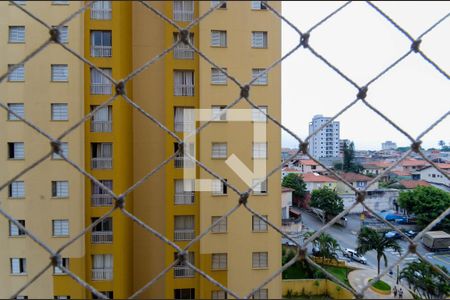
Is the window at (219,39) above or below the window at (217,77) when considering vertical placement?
above

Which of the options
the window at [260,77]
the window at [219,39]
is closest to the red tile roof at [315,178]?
the window at [260,77]

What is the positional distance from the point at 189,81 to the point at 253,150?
0.19 metres

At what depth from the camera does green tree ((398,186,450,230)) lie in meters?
0.78

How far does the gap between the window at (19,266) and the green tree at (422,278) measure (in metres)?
0.81

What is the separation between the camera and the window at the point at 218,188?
681mm

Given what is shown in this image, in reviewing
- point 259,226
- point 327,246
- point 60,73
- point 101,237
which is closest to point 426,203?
point 327,246

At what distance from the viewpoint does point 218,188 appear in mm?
682

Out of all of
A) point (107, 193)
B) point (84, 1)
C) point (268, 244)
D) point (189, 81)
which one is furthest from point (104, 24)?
point (268, 244)

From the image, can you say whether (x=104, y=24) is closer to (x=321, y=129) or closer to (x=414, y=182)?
(x=321, y=129)

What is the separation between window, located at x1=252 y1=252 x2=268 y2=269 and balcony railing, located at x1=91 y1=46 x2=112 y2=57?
19.1 inches

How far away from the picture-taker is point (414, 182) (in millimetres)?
839

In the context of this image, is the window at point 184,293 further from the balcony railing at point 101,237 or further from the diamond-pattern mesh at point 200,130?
the balcony railing at point 101,237

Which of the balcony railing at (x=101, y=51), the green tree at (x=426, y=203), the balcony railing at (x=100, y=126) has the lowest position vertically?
the green tree at (x=426, y=203)

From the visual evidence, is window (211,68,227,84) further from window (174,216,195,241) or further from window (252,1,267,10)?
window (174,216,195,241)
